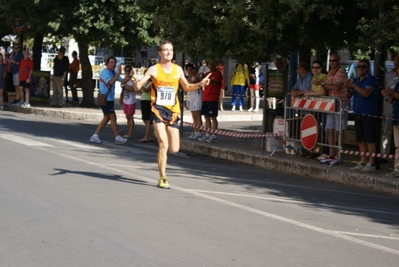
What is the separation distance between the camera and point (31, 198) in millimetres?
9492

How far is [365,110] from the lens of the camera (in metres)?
14.1

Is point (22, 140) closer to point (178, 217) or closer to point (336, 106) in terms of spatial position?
point (336, 106)

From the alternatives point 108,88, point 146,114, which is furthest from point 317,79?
point 146,114

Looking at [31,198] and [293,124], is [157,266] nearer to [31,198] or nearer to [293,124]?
[31,198]

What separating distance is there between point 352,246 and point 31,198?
3.72 m

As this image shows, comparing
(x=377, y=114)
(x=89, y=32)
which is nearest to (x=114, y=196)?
(x=377, y=114)

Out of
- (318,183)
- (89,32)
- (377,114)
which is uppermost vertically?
(89,32)

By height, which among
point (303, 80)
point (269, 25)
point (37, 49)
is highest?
point (37, 49)

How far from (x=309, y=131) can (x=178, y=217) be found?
6942mm

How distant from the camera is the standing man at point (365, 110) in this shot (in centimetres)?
1399

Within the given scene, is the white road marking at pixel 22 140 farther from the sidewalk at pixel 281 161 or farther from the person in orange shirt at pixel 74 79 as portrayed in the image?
the person in orange shirt at pixel 74 79

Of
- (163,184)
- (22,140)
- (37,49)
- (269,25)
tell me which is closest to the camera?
(163,184)

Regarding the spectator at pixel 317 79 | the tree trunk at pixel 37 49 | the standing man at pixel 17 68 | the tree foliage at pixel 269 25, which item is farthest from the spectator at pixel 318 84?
the tree trunk at pixel 37 49

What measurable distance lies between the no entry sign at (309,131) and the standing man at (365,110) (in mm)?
1129
